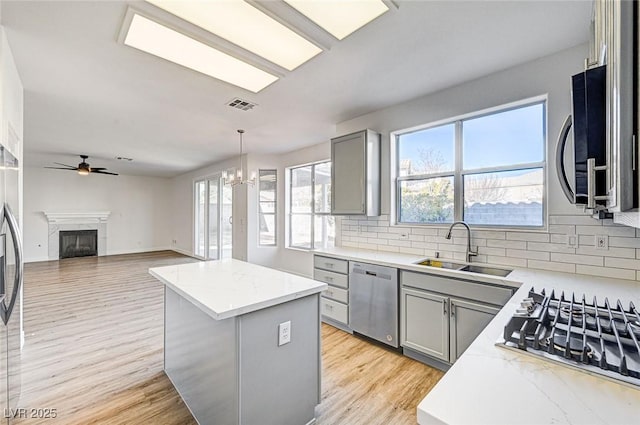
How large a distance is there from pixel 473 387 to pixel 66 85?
13.1 ft

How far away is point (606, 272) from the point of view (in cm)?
204

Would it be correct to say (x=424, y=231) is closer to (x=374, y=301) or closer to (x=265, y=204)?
(x=374, y=301)

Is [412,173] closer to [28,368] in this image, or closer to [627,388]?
[627,388]

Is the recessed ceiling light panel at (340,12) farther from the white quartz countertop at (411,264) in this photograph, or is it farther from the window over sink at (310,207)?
the window over sink at (310,207)

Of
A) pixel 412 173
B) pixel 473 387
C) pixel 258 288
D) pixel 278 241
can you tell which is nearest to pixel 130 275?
pixel 278 241

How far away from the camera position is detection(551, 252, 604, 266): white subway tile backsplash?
2.09 meters

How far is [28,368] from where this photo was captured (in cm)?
245

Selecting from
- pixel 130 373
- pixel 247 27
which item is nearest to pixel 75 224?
pixel 130 373

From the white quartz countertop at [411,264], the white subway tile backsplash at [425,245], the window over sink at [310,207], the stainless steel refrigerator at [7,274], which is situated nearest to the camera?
the stainless steel refrigerator at [7,274]

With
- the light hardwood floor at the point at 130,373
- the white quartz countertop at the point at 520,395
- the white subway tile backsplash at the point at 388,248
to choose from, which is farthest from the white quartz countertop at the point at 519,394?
the white subway tile backsplash at the point at 388,248

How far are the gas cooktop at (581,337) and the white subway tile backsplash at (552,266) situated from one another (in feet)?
3.43

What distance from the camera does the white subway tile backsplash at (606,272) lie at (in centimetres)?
196

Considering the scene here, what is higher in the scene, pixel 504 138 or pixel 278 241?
pixel 504 138

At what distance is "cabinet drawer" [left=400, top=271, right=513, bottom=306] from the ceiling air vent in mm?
2575
